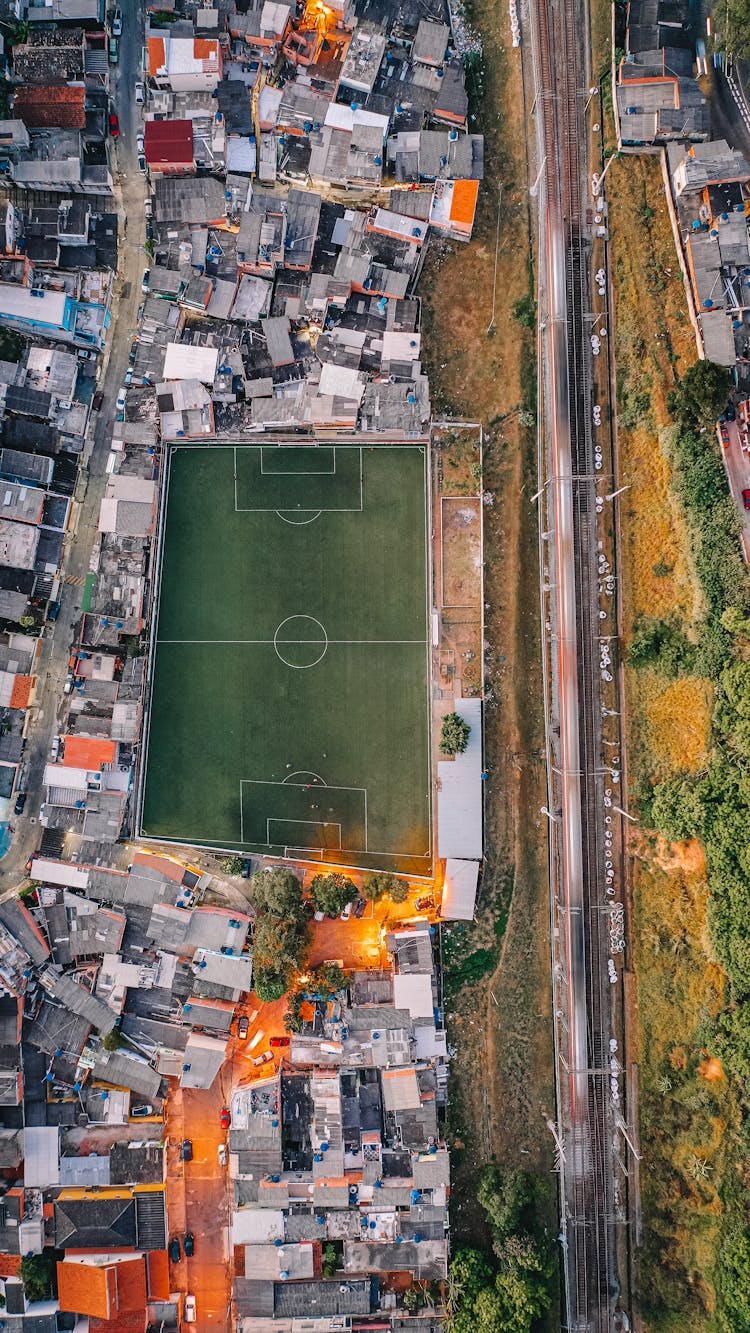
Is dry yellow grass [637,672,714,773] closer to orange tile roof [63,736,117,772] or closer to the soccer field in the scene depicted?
the soccer field

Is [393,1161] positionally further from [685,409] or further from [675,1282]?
[685,409]

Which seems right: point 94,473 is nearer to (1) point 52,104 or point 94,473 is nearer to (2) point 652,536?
(1) point 52,104

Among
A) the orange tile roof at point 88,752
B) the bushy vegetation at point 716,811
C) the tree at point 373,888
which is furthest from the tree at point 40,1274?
the bushy vegetation at point 716,811

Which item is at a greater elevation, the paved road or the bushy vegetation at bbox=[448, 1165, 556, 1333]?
the paved road

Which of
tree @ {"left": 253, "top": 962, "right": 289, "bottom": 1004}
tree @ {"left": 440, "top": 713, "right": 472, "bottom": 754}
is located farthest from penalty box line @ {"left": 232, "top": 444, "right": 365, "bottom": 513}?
tree @ {"left": 253, "top": 962, "right": 289, "bottom": 1004}

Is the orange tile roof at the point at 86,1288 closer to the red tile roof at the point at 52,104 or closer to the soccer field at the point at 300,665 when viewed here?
the soccer field at the point at 300,665

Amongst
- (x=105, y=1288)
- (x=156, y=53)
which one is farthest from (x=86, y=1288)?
(x=156, y=53)
